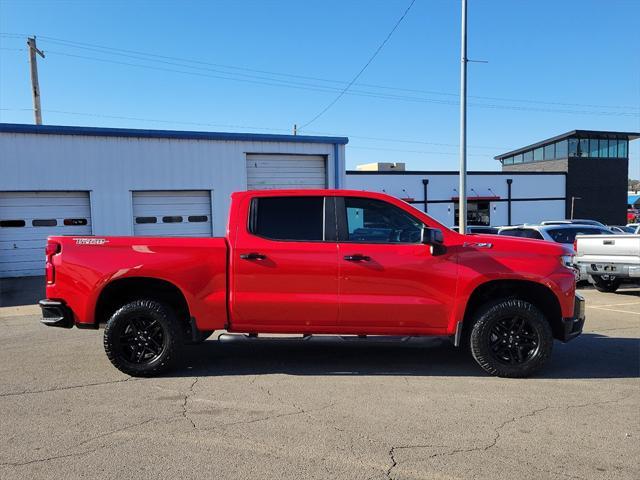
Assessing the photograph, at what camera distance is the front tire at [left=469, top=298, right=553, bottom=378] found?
5.38 m

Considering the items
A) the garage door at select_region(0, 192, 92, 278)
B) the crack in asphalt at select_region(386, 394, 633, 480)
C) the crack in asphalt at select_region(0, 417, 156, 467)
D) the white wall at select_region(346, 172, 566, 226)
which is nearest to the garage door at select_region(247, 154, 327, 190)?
the garage door at select_region(0, 192, 92, 278)

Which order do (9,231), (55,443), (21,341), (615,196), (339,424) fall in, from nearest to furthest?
(55,443), (339,424), (21,341), (9,231), (615,196)

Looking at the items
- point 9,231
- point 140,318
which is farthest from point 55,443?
point 9,231

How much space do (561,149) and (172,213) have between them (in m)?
39.6

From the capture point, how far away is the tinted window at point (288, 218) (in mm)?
5586

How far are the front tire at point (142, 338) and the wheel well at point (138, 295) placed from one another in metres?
0.20

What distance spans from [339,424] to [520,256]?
2.57 meters

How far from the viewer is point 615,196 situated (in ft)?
150

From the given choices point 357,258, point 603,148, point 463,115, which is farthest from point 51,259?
point 603,148

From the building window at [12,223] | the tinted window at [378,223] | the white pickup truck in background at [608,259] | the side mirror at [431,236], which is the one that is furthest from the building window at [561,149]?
the side mirror at [431,236]

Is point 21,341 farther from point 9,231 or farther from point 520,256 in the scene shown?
point 9,231

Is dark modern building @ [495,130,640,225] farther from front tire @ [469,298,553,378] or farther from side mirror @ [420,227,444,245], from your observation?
side mirror @ [420,227,444,245]

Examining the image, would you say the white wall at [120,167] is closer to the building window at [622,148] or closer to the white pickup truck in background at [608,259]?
the white pickup truck in background at [608,259]

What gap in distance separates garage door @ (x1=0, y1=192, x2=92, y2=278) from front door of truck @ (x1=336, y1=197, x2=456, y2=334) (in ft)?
43.6
